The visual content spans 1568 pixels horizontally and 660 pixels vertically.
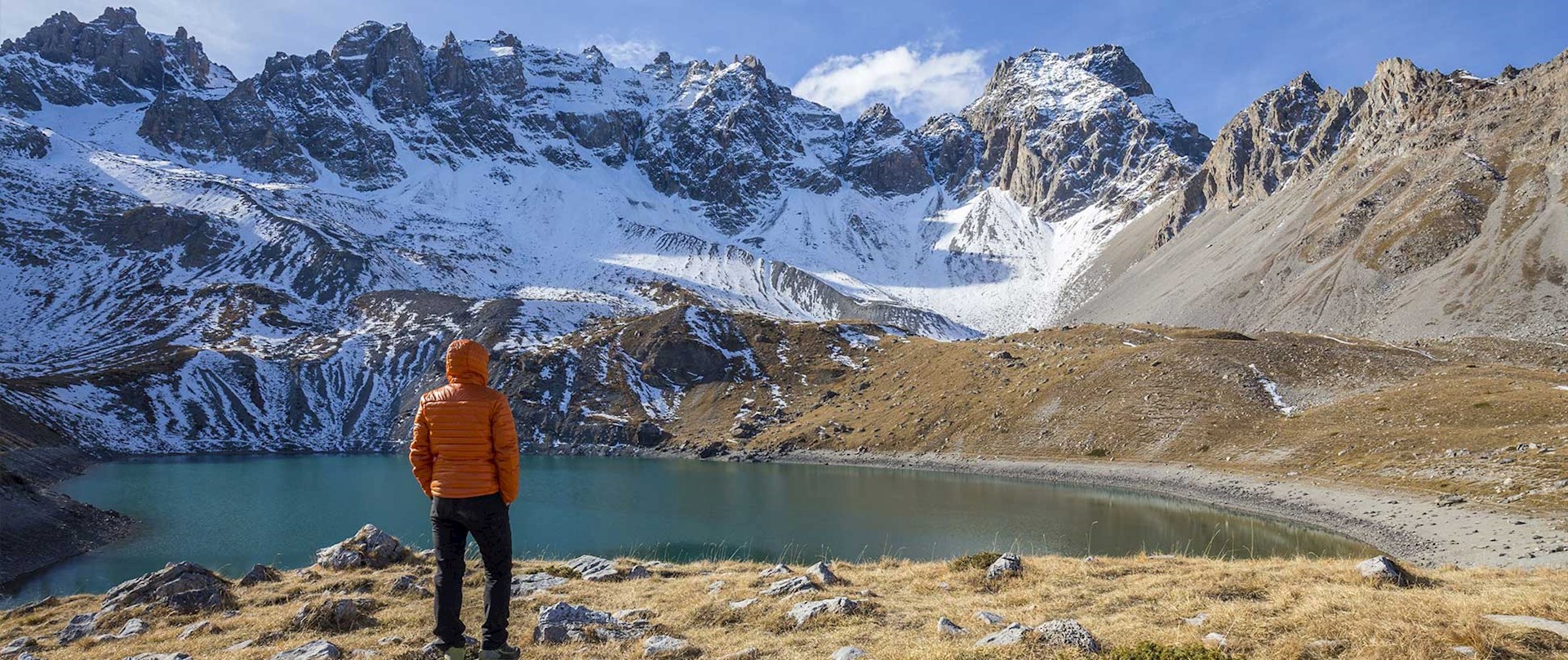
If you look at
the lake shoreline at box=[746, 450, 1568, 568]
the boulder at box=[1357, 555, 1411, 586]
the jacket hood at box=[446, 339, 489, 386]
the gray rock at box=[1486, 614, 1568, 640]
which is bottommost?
the lake shoreline at box=[746, 450, 1568, 568]

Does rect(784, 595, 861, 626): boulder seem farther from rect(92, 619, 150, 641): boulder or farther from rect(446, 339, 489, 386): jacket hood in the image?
rect(92, 619, 150, 641): boulder

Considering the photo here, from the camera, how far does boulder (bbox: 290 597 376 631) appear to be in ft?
40.1

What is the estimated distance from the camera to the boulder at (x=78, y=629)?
44.9ft

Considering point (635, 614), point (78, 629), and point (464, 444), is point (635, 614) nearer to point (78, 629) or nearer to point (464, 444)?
point (464, 444)

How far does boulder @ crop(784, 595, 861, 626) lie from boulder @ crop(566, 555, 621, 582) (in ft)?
22.1

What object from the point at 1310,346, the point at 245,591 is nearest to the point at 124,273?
the point at 245,591

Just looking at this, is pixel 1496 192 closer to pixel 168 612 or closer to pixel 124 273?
pixel 168 612

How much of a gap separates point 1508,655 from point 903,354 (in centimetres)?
12364

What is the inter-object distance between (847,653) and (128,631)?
1311 cm

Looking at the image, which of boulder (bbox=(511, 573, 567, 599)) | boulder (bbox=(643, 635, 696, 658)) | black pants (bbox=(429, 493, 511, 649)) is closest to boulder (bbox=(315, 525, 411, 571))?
boulder (bbox=(511, 573, 567, 599))

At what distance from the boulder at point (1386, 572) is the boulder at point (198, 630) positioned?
1921 cm

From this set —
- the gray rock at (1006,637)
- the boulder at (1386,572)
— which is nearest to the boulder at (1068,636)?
the gray rock at (1006,637)

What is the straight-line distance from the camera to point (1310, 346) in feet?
275

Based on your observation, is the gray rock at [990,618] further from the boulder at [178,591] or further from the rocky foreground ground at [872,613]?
the boulder at [178,591]
